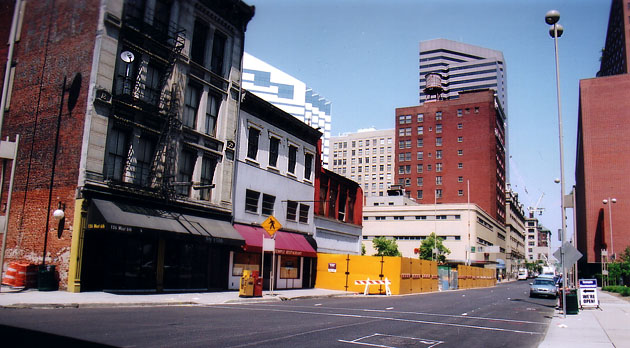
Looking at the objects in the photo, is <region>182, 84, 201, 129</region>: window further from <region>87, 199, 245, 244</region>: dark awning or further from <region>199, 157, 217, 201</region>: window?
<region>87, 199, 245, 244</region>: dark awning

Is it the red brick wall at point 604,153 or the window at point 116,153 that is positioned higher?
the red brick wall at point 604,153

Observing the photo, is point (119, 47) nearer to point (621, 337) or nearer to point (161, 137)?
point (161, 137)

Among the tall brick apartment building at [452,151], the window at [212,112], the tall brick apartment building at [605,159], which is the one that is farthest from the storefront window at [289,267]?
the tall brick apartment building at [452,151]

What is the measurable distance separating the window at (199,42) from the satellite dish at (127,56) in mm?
5156

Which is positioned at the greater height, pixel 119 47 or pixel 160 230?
pixel 119 47

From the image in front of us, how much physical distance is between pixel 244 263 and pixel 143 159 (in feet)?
30.4

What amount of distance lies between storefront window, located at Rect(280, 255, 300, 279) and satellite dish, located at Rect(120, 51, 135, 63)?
16.5 metres

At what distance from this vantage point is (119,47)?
73.4 ft

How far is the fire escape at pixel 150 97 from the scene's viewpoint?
889 inches

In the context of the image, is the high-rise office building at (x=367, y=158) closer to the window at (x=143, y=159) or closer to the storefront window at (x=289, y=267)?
the storefront window at (x=289, y=267)

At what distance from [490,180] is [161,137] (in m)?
99.4

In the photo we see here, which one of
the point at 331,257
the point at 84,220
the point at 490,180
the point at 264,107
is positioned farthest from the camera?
the point at 490,180

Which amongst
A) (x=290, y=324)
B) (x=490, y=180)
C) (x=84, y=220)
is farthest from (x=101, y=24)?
(x=490, y=180)

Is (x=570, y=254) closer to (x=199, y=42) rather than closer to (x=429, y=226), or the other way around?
(x=199, y=42)
